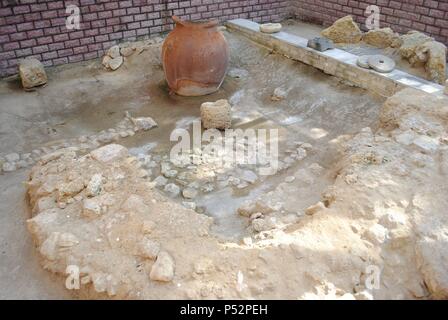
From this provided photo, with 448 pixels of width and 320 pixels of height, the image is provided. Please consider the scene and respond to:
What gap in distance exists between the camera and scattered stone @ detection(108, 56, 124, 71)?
212 inches

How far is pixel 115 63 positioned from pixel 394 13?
4308 millimetres

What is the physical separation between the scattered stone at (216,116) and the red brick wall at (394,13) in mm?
3492

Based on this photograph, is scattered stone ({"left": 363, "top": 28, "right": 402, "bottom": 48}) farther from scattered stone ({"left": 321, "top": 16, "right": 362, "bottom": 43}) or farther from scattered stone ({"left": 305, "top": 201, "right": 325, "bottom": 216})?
scattered stone ({"left": 305, "top": 201, "right": 325, "bottom": 216})

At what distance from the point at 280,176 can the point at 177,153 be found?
3.47 ft

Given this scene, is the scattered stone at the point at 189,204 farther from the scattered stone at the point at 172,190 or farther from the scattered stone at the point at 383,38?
the scattered stone at the point at 383,38

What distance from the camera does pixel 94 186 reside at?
2832 mm

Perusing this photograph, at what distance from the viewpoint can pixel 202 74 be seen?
4777 millimetres

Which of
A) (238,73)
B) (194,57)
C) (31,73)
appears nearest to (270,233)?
(194,57)

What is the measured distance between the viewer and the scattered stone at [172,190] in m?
3.21

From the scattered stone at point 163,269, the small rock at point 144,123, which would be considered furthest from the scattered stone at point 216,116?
the scattered stone at point 163,269

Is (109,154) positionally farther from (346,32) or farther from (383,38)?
(383,38)

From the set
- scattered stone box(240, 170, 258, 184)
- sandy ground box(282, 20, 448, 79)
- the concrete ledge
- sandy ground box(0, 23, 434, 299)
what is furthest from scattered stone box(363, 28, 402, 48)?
scattered stone box(240, 170, 258, 184)
